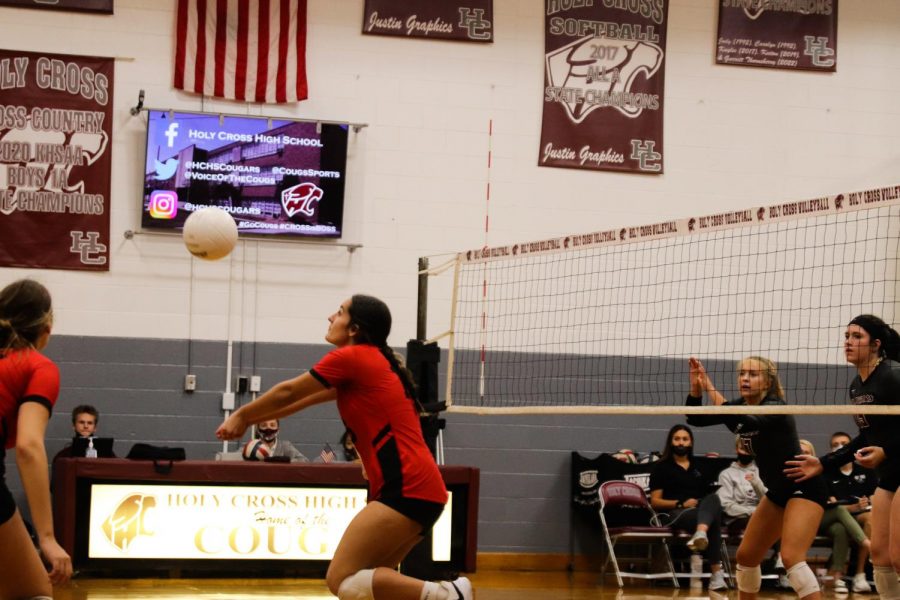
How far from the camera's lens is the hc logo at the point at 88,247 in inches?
465

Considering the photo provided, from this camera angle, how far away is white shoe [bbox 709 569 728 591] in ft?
36.3

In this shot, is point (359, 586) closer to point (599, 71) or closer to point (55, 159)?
point (55, 159)

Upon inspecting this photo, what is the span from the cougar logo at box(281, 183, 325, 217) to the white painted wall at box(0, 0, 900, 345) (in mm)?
419

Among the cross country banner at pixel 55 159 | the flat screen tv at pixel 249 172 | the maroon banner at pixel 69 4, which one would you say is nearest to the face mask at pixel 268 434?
the flat screen tv at pixel 249 172

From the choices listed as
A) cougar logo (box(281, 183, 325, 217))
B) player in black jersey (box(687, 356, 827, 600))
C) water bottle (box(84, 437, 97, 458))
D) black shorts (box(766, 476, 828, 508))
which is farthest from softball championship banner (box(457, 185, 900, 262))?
water bottle (box(84, 437, 97, 458))

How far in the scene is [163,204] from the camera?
39.0ft

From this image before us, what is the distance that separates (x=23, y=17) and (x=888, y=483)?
9.66 meters

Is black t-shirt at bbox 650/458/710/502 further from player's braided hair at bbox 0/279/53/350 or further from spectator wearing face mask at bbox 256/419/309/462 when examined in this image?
player's braided hair at bbox 0/279/53/350

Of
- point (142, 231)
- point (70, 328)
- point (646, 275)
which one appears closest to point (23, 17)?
point (142, 231)

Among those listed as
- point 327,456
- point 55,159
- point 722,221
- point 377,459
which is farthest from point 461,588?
point 55,159

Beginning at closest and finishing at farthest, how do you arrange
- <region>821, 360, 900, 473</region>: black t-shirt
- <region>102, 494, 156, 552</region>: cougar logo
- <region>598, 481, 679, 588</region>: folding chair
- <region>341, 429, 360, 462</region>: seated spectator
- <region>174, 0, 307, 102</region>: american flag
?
<region>821, 360, 900, 473</region>: black t-shirt
<region>102, 494, 156, 552</region>: cougar logo
<region>341, 429, 360, 462</region>: seated spectator
<region>598, 481, 679, 588</region>: folding chair
<region>174, 0, 307, 102</region>: american flag

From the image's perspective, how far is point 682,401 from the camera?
12719 mm

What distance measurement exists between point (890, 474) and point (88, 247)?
8.31 metres

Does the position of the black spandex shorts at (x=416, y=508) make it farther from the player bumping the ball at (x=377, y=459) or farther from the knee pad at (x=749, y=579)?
the knee pad at (x=749, y=579)
